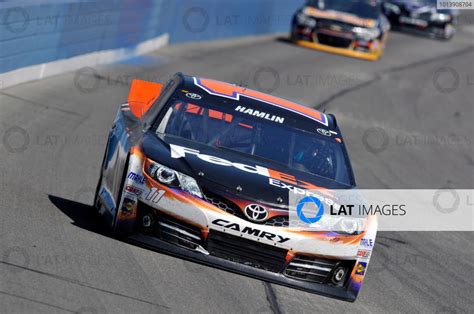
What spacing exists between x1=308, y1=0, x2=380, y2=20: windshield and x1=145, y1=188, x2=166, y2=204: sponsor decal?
58.3 feet

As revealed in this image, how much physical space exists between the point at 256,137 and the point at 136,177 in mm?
1347

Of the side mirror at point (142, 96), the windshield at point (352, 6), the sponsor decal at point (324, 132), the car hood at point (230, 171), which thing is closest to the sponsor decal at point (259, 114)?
the sponsor decal at point (324, 132)

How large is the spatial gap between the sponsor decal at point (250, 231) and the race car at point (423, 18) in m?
24.8

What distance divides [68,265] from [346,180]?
2544 mm

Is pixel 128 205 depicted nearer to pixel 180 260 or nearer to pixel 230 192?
pixel 180 260

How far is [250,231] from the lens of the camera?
6.74m

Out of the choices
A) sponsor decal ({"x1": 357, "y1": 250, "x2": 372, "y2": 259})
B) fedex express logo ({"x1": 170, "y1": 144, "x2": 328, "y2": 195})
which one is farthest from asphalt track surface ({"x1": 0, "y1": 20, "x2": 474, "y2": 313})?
fedex express logo ({"x1": 170, "y1": 144, "x2": 328, "y2": 195})

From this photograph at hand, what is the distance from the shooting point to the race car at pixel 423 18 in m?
30.4

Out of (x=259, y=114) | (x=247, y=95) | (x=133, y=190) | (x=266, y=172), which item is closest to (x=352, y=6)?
(x=247, y=95)

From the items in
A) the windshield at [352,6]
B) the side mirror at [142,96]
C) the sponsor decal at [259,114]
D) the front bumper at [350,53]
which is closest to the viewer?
the sponsor decal at [259,114]

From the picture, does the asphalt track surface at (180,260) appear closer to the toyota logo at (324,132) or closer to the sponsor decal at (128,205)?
the sponsor decal at (128,205)

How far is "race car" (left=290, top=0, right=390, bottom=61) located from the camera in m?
23.5

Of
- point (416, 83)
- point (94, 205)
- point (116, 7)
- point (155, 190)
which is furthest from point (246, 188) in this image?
point (416, 83)

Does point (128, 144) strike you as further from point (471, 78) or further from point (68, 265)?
point (471, 78)
